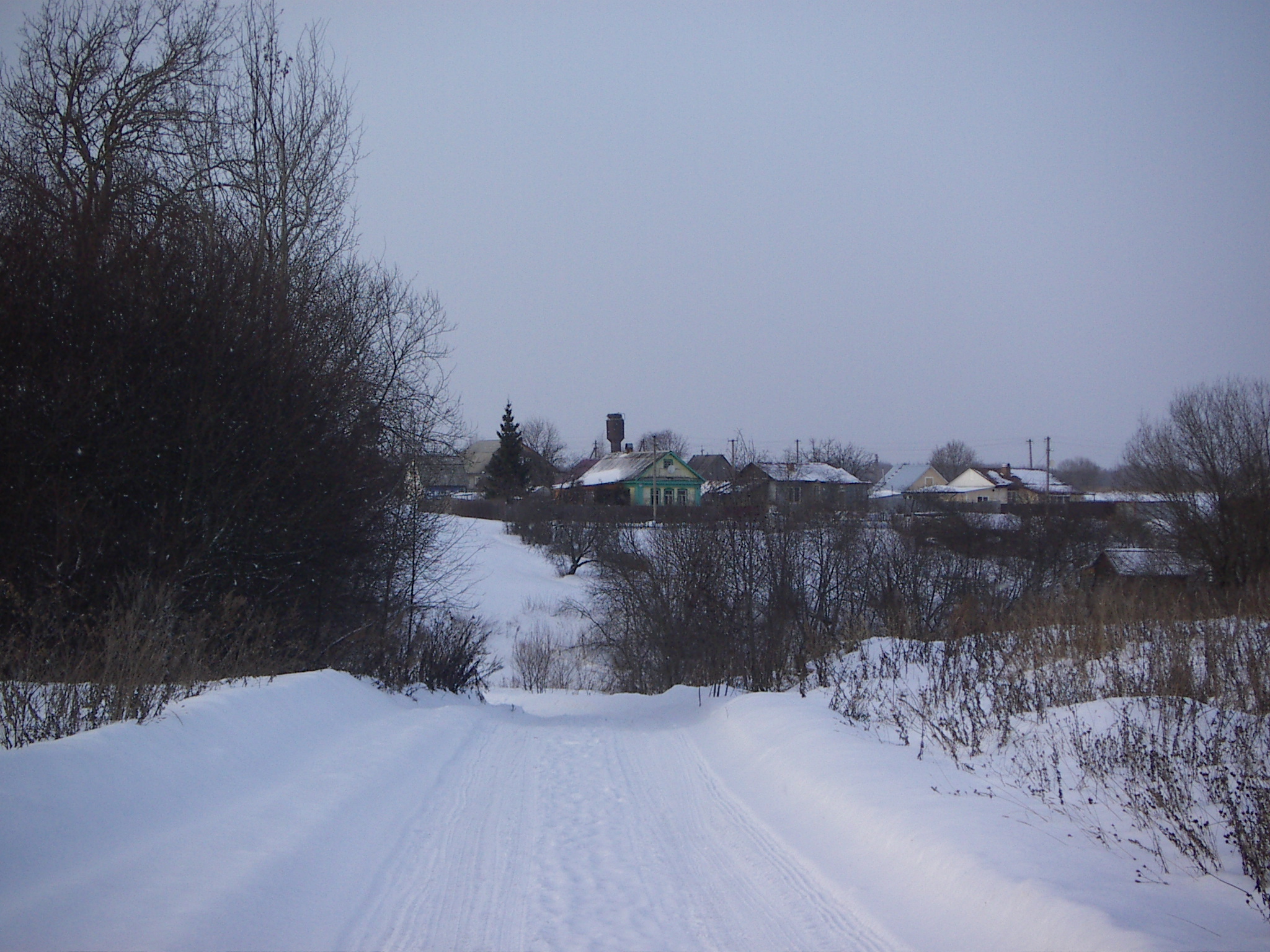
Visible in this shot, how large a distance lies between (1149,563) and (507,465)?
1928 inches

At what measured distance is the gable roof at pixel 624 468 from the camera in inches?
2886

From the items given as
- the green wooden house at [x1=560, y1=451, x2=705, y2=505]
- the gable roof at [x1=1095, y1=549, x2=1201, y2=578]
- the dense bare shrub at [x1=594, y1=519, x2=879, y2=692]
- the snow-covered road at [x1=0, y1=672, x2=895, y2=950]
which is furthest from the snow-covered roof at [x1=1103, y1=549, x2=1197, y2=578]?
the green wooden house at [x1=560, y1=451, x2=705, y2=505]

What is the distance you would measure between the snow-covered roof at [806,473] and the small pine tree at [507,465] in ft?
80.3

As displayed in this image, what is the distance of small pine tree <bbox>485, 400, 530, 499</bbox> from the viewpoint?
234ft

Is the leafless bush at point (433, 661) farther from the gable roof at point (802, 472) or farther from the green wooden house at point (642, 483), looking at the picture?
the green wooden house at point (642, 483)

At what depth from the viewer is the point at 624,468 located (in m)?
76.5

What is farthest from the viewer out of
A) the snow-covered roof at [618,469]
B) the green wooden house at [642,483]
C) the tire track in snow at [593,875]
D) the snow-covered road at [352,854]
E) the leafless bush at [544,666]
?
the snow-covered roof at [618,469]

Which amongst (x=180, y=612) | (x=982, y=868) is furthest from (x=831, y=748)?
(x=180, y=612)

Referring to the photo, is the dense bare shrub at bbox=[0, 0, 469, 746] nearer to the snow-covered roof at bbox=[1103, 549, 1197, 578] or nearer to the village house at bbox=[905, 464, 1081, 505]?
the snow-covered roof at bbox=[1103, 549, 1197, 578]

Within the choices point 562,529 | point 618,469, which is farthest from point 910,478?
point 562,529

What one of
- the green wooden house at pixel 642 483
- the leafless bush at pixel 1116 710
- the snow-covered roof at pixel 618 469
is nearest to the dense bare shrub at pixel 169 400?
the leafless bush at pixel 1116 710

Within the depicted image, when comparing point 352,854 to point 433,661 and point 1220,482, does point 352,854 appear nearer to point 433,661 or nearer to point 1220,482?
point 433,661

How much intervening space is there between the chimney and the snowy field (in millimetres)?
88629

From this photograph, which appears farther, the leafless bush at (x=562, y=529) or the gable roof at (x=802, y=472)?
the leafless bush at (x=562, y=529)
